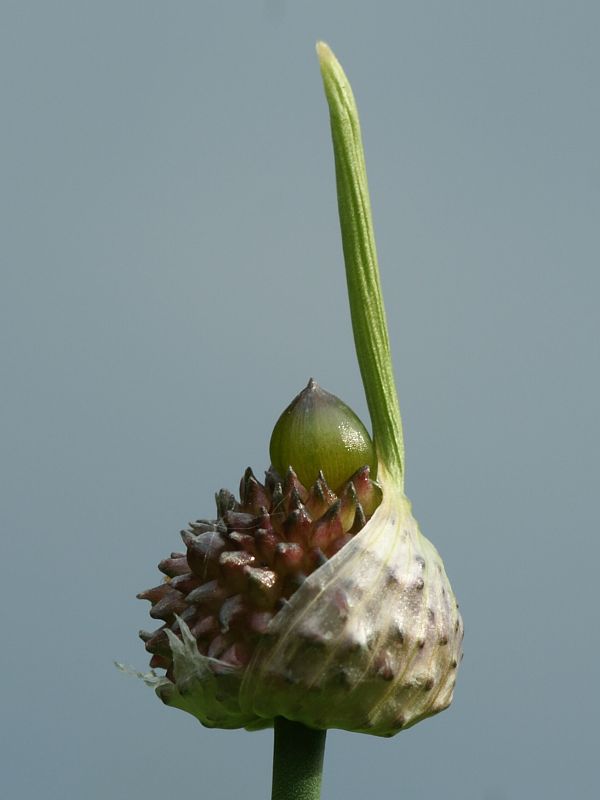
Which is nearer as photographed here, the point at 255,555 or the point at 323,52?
the point at 255,555

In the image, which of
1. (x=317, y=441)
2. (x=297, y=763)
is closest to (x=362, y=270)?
(x=317, y=441)

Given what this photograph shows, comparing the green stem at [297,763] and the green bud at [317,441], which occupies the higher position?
the green bud at [317,441]

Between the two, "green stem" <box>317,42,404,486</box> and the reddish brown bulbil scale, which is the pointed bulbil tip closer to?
"green stem" <box>317,42,404,486</box>

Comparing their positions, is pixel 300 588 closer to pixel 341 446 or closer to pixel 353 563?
pixel 353 563

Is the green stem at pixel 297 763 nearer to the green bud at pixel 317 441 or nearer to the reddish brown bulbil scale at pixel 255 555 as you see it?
the reddish brown bulbil scale at pixel 255 555

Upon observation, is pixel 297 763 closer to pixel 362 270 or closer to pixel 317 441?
pixel 317 441

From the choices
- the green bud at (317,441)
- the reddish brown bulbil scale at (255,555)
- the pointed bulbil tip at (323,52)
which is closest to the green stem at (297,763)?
the reddish brown bulbil scale at (255,555)
